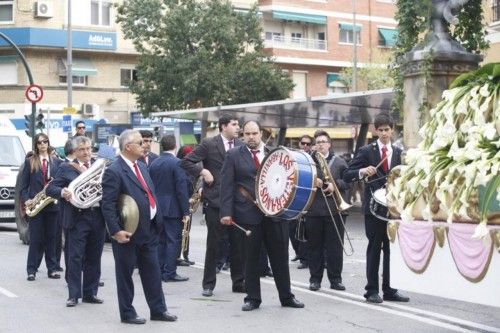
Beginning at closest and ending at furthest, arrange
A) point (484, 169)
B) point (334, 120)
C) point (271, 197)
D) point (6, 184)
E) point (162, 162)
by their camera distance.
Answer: point (484, 169) < point (271, 197) < point (162, 162) < point (6, 184) < point (334, 120)

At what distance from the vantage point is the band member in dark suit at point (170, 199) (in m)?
14.7

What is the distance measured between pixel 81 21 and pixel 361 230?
30.7 metres

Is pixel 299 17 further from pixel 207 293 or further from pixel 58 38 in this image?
pixel 207 293

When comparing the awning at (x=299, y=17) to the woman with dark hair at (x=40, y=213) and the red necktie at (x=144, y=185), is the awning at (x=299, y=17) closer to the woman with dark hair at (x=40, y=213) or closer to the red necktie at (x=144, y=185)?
the woman with dark hair at (x=40, y=213)

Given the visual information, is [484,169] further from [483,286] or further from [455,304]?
[455,304]

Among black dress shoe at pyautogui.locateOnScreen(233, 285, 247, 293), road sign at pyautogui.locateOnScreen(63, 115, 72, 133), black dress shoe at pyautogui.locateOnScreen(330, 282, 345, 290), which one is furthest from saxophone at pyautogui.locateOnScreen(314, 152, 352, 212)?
road sign at pyautogui.locateOnScreen(63, 115, 72, 133)

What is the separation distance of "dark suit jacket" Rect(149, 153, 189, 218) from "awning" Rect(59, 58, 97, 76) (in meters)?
37.3

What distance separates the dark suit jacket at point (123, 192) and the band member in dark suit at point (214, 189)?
7.85ft

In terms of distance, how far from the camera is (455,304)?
39.0 feet

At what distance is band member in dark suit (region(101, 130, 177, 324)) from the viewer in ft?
34.8

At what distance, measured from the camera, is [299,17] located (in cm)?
5972

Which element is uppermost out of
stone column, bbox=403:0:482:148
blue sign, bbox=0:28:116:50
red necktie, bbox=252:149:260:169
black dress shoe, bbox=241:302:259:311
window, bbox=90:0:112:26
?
window, bbox=90:0:112:26

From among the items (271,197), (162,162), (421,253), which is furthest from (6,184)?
(421,253)

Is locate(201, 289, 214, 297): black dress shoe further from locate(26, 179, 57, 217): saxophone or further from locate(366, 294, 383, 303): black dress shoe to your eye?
locate(26, 179, 57, 217): saxophone
